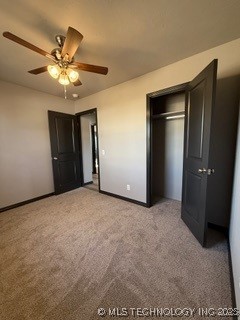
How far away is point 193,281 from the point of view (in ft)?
4.42

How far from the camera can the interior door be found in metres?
1.62

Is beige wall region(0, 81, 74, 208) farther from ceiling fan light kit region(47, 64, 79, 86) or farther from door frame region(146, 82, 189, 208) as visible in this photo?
door frame region(146, 82, 189, 208)

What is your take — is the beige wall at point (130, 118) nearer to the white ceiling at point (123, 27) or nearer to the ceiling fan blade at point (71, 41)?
the white ceiling at point (123, 27)


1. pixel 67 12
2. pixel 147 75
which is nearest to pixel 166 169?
pixel 147 75

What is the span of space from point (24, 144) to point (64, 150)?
0.92 meters

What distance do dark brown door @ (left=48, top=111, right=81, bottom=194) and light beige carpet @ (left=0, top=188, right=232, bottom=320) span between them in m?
1.32

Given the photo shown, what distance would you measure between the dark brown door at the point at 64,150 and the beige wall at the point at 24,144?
0.13m

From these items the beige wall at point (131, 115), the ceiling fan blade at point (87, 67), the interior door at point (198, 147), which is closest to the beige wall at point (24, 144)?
the beige wall at point (131, 115)

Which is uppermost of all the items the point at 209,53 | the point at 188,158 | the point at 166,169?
the point at 209,53

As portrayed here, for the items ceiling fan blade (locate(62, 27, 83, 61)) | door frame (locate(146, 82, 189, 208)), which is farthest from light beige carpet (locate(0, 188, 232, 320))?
ceiling fan blade (locate(62, 27, 83, 61))

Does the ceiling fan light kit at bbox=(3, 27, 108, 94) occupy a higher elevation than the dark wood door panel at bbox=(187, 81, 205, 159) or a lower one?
higher

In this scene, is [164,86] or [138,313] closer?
[138,313]

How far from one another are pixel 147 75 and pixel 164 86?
0.42 metres

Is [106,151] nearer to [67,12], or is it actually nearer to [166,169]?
[166,169]
